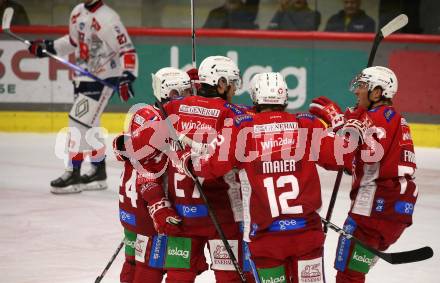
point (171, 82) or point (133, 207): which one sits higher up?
point (171, 82)

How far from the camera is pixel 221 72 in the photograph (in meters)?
4.83

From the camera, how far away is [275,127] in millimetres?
4371

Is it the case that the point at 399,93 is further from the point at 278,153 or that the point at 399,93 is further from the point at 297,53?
the point at 278,153

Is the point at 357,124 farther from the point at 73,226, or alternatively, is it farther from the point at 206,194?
the point at 73,226

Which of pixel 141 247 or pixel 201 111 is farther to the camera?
pixel 141 247

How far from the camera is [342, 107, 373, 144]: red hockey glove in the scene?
4.83m

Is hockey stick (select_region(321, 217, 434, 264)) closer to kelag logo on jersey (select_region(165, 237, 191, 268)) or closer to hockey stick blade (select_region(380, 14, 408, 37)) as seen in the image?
kelag logo on jersey (select_region(165, 237, 191, 268))

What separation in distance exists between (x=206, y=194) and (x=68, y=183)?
4.00m

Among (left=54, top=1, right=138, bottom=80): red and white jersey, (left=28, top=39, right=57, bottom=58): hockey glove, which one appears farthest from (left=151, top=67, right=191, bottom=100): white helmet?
(left=28, top=39, right=57, bottom=58): hockey glove

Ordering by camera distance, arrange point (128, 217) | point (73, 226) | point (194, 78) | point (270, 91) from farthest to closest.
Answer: point (73, 226), point (194, 78), point (128, 217), point (270, 91)

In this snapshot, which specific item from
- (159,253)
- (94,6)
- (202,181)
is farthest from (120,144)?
(94,6)

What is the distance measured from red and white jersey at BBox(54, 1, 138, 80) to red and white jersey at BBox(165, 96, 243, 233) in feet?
12.7

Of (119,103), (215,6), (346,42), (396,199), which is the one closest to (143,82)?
(119,103)

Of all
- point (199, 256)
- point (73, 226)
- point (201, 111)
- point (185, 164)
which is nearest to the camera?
point (185, 164)
